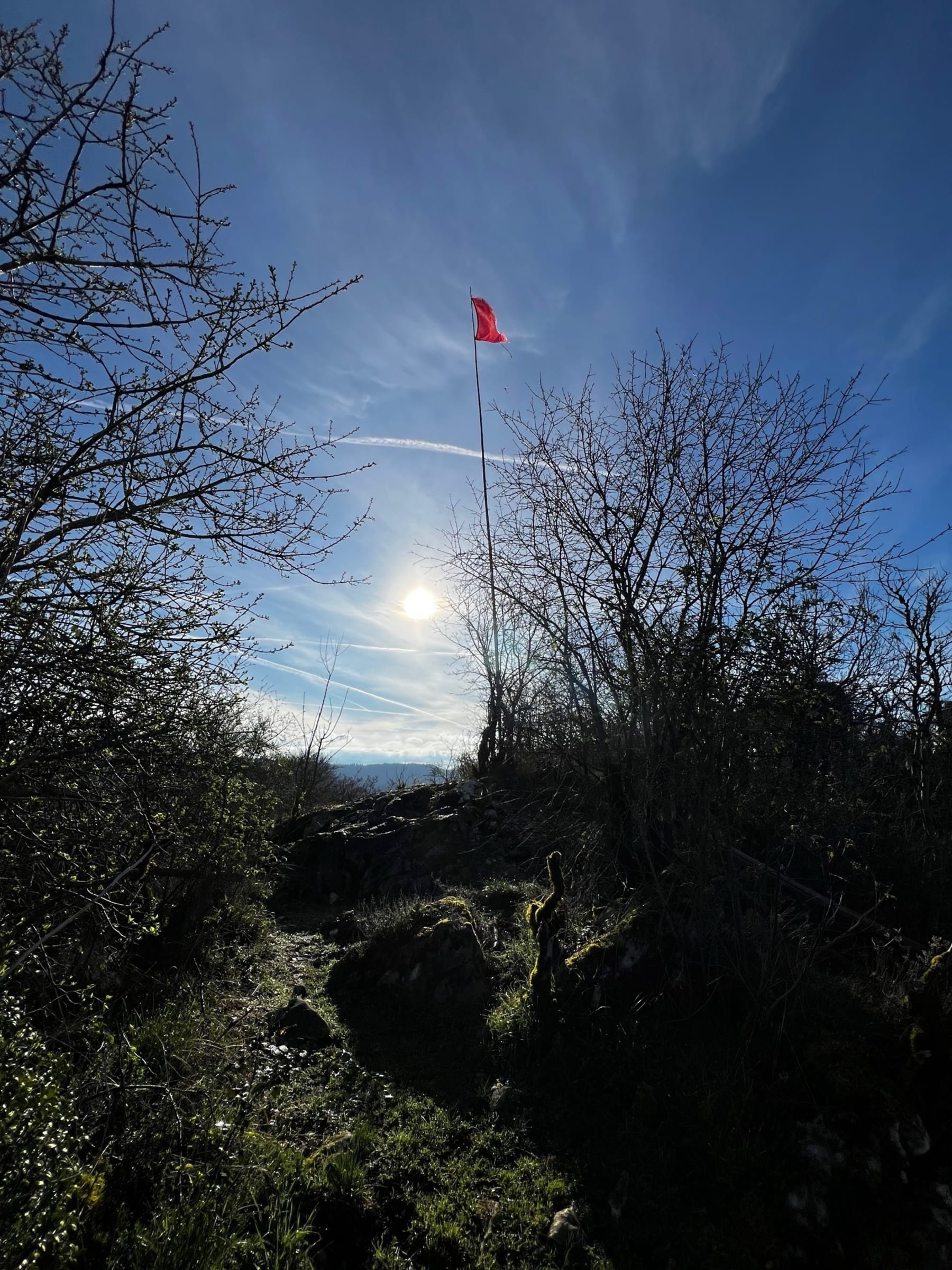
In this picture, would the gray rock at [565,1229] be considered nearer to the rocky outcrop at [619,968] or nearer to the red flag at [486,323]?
the rocky outcrop at [619,968]

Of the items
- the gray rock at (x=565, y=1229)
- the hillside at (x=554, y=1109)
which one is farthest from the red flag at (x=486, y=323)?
the gray rock at (x=565, y=1229)

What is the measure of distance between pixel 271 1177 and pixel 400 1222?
826 millimetres

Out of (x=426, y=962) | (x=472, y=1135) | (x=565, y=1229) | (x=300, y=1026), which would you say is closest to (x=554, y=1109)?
(x=472, y=1135)

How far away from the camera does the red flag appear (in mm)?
11945

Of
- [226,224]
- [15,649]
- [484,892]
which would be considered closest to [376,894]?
[484,892]

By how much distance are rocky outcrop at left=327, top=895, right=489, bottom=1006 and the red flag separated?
1016cm

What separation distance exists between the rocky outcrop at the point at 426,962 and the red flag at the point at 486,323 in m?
10.2

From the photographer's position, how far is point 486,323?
12.1 metres

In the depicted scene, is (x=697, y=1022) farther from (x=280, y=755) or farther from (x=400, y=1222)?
(x=280, y=755)

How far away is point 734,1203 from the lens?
3502 millimetres

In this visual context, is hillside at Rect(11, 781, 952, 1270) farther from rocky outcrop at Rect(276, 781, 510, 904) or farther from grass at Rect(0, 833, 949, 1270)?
rocky outcrop at Rect(276, 781, 510, 904)

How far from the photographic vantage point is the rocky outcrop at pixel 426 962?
6457 mm

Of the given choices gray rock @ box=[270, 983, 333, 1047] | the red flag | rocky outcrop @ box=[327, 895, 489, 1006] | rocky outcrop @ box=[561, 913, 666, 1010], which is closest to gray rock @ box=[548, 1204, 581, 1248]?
rocky outcrop @ box=[561, 913, 666, 1010]

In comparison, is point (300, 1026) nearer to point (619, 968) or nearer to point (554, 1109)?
point (554, 1109)
